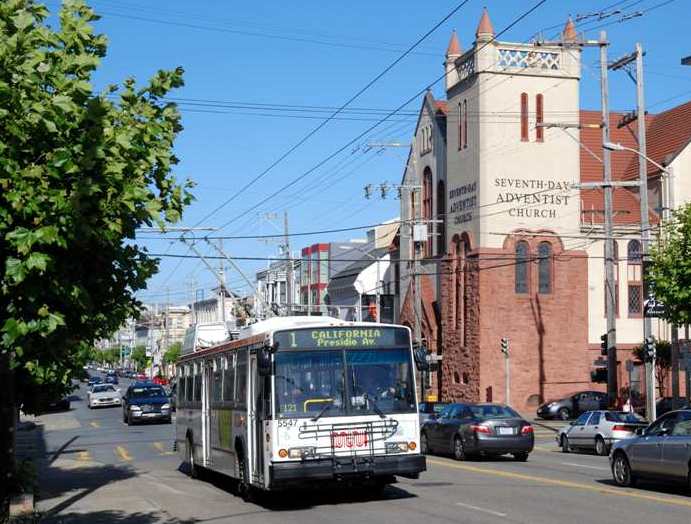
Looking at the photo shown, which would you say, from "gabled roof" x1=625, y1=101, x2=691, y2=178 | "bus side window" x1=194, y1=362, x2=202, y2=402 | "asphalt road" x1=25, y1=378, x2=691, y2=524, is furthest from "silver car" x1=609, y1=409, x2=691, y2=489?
"gabled roof" x1=625, y1=101, x2=691, y2=178

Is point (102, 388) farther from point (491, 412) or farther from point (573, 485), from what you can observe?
point (573, 485)

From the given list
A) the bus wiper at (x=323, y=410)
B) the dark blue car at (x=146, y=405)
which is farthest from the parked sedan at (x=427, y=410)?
the dark blue car at (x=146, y=405)

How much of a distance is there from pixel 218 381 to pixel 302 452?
504 cm

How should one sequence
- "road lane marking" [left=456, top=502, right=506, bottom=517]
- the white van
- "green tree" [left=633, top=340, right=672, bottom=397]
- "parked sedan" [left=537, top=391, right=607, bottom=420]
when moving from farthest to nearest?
"green tree" [left=633, top=340, right=672, bottom=397], "parked sedan" [left=537, top=391, right=607, bottom=420], the white van, "road lane marking" [left=456, top=502, right=506, bottom=517]

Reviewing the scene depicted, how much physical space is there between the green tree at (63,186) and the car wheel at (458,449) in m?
18.3

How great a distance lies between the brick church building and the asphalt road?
22901 millimetres

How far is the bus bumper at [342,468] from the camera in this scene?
16062 mm

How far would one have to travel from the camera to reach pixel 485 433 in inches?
1047

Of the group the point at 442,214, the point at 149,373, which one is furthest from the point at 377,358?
the point at 149,373

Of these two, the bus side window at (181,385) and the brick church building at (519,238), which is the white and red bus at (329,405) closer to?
the bus side window at (181,385)

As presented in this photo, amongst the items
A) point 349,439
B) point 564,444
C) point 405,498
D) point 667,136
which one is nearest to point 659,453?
point 405,498

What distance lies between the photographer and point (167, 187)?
34.1 ft

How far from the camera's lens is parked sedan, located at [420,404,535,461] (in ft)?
87.1

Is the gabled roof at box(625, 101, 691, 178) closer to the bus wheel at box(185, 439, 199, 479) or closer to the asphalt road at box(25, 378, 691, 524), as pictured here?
the asphalt road at box(25, 378, 691, 524)
